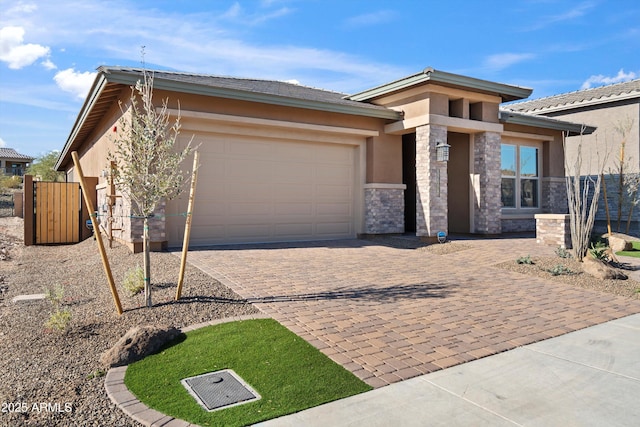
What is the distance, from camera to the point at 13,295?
23.5ft

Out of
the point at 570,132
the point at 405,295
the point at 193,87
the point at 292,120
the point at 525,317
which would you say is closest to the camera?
the point at 525,317

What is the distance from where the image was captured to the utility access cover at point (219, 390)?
139 inches

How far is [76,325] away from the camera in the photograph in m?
5.25

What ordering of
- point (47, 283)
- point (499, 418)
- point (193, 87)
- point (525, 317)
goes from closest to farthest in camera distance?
1. point (499, 418)
2. point (525, 317)
3. point (47, 283)
4. point (193, 87)

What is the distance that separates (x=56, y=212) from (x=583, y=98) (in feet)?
68.3

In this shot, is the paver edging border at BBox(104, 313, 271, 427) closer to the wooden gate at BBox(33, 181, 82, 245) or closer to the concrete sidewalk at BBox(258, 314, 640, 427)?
the concrete sidewalk at BBox(258, 314, 640, 427)

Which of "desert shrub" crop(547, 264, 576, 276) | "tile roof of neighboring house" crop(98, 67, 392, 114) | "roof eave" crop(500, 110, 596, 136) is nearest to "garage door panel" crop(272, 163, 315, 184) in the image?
"tile roof of neighboring house" crop(98, 67, 392, 114)

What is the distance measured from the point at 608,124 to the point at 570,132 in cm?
250

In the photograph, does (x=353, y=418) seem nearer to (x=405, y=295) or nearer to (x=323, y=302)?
(x=323, y=302)

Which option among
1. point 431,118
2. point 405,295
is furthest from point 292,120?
point 405,295

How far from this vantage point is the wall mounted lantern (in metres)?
12.0

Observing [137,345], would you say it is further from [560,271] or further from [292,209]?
[292,209]

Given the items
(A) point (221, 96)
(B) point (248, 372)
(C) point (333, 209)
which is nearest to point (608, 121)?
(C) point (333, 209)

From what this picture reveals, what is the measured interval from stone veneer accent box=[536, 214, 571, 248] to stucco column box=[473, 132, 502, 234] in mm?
1998
